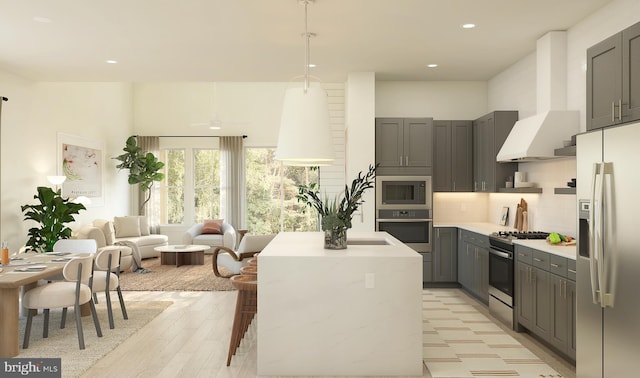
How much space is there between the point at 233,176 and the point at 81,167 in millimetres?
3259

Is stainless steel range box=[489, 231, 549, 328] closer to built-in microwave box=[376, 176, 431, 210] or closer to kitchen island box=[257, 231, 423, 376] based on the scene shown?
built-in microwave box=[376, 176, 431, 210]

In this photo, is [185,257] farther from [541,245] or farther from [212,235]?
[541,245]

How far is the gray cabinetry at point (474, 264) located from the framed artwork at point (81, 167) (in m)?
6.76

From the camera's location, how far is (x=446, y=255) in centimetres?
754

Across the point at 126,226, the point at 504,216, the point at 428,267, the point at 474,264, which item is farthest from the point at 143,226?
the point at 504,216

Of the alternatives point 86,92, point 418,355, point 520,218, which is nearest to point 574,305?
point 418,355

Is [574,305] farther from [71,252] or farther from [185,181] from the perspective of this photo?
[185,181]

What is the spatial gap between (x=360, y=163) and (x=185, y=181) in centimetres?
609

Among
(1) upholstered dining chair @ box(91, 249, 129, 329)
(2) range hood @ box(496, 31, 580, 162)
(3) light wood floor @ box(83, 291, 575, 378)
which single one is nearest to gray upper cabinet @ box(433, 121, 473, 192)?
(2) range hood @ box(496, 31, 580, 162)

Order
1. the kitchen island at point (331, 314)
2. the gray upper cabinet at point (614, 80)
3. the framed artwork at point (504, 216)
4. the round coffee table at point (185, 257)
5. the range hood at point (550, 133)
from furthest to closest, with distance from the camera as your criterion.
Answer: the round coffee table at point (185, 257) < the framed artwork at point (504, 216) < the range hood at point (550, 133) < the kitchen island at point (331, 314) < the gray upper cabinet at point (614, 80)

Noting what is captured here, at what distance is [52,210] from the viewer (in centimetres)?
766

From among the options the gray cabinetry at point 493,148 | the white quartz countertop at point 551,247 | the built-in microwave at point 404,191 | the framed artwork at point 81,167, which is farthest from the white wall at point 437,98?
the framed artwork at point 81,167

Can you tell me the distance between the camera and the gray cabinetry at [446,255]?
751 centimetres

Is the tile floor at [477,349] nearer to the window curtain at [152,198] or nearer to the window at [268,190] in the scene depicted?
the window at [268,190]
